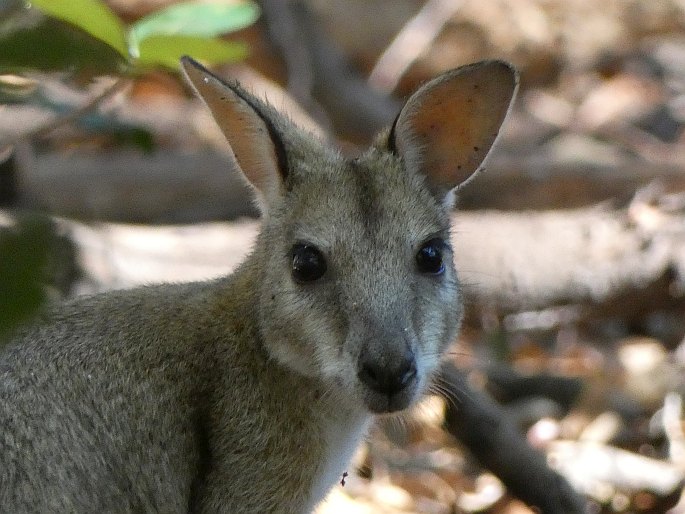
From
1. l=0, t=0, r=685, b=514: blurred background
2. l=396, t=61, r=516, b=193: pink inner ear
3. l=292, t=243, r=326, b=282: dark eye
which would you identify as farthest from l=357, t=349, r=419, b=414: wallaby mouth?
l=396, t=61, r=516, b=193: pink inner ear

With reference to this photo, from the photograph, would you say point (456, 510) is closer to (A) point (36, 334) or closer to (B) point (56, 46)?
(A) point (36, 334)

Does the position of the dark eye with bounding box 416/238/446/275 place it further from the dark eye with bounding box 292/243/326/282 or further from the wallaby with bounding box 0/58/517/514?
the dark eye with bounding box 292/243/326/282

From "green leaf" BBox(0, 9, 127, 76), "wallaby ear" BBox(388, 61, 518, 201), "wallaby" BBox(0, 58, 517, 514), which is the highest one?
"green leaf" BBox(0, 9, 127, 76)

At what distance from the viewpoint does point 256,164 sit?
153 inches

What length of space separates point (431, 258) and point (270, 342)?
25.0 inches

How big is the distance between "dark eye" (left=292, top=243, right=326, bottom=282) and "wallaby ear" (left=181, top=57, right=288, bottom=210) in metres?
0.38

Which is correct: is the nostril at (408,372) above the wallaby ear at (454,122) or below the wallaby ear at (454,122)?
below

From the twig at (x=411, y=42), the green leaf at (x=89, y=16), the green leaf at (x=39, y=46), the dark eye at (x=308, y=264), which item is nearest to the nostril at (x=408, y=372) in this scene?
the dark eye at (x=308, y=264)

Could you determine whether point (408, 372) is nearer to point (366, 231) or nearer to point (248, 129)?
point (366, 231)

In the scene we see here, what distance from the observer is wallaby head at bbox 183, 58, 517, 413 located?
3.29 m

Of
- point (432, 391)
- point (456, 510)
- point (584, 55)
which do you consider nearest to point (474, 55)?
point (584, 55)

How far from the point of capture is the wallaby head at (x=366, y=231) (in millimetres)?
3285

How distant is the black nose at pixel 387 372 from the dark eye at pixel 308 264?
421 millimetres

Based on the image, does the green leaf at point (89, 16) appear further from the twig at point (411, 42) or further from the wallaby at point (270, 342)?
the twig at point (411, 42)
